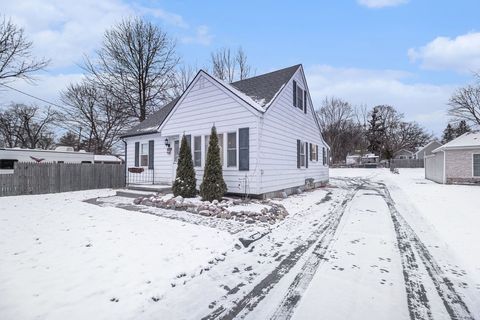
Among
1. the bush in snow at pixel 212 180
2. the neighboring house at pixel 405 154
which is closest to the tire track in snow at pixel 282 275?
the bush in snow at pixel 212 180

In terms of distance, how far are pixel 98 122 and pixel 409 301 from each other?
29422mm

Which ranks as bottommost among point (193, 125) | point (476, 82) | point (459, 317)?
point (459, 317)

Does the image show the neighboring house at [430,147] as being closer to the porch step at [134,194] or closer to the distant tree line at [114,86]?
the distant tree line at [114,86]

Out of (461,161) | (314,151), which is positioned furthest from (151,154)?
(461,161)

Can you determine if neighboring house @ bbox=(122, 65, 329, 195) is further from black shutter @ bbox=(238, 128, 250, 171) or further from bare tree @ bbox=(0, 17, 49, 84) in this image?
bare tree @ bbox=(0, 17, 49, 84)

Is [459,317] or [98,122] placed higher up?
[98,122]

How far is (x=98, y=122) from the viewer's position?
26.4m

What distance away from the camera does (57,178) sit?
13352 millimetres

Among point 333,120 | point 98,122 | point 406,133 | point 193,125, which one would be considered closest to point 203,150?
point 193,125

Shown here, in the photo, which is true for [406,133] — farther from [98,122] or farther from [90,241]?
[90,241]

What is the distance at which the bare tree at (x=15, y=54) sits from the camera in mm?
16766

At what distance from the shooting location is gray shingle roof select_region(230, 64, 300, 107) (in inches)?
418

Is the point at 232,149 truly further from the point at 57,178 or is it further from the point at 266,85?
the point at 57,178

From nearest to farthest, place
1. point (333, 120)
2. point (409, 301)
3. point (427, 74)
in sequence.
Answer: point (409, 301)
point (427, 74)
point (333, 120)
